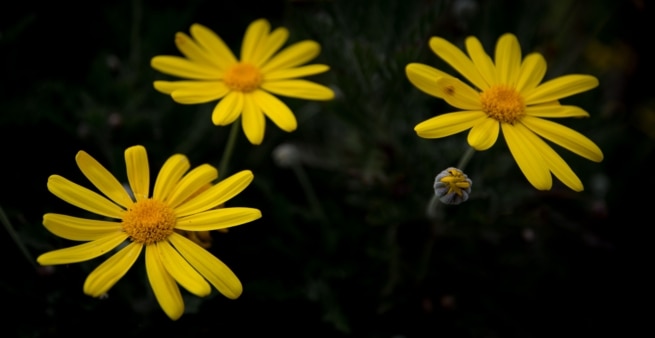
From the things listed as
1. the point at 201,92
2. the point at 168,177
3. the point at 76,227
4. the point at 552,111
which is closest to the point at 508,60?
the point at 552,111

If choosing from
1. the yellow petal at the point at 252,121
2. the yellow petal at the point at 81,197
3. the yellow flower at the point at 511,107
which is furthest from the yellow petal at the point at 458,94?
the yellow petal at the point at 81,197

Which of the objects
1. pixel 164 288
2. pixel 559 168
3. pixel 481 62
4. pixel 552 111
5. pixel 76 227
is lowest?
pixel 164 288

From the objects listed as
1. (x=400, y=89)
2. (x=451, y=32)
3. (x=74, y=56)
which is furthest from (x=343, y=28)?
(x=74, y=56)

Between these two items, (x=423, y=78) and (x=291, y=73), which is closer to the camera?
(x=423, y=78)

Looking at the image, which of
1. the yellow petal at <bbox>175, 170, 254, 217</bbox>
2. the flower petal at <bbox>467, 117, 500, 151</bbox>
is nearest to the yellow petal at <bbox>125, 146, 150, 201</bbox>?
the yellow petal at <bbox>175, 170, 254, 217</bbox>

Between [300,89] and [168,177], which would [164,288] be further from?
[300,89]

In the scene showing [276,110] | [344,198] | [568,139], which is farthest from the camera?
[344,198]

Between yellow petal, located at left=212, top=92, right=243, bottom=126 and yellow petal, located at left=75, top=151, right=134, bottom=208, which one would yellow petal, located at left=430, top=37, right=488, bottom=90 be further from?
yellow petal, located at left=75, top=151, right=134, bottom=208
